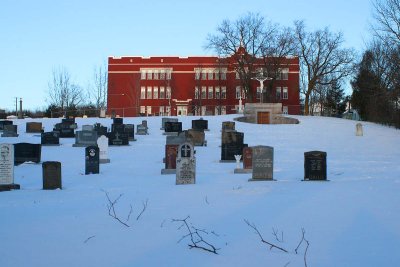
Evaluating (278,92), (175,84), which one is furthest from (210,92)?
(278,92)

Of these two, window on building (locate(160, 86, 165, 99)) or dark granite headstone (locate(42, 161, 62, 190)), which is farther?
window on building (locate(160, 86, 165, 99))

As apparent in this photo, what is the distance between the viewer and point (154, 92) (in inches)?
2857

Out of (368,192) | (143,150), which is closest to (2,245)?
(368,192)

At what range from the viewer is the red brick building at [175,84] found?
71062mm

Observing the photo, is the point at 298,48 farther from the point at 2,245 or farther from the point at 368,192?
the point at 2,245

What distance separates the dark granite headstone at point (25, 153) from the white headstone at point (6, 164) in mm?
5999

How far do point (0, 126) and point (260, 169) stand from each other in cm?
2428

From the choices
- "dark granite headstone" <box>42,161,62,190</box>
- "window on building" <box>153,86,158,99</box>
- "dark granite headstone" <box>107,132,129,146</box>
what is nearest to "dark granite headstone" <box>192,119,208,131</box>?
"dark granite headstone" <box>107,132,129,146</box>

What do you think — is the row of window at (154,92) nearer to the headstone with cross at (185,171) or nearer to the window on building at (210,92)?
the window on building at (210,92)

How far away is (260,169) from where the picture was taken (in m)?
12.4

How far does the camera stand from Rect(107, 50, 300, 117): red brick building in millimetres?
71062

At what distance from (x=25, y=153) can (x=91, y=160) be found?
13.4ft

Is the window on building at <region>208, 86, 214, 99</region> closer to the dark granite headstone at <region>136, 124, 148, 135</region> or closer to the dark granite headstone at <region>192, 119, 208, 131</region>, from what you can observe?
the dark granite headstone at <region>192, 119, 208, 131</region>

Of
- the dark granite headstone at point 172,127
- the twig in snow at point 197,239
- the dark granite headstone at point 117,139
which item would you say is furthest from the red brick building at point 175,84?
the twig in snow at point 197,239
